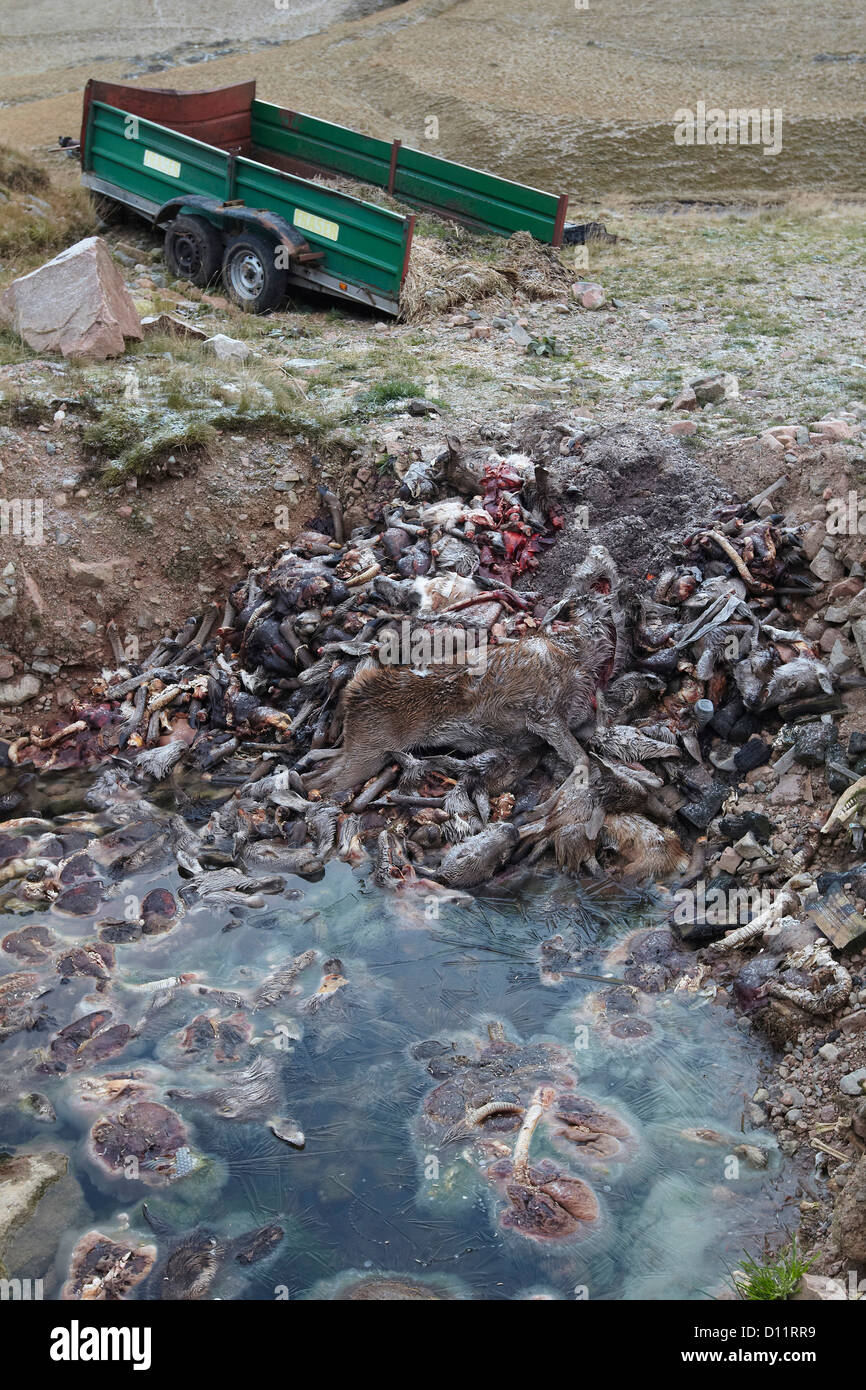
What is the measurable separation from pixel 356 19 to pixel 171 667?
25.0 meters

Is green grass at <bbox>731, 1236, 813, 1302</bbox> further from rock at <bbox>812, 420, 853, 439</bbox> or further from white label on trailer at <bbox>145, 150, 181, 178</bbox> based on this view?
white label on trailer at <bbox>145, 150, 181, 178</bbox>

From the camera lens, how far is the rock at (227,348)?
30.6ft

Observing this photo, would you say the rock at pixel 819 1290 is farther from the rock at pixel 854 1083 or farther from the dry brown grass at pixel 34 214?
the dry brown grass at pixel 34 214

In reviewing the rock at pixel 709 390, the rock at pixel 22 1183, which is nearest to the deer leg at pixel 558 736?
the rock at pixel 22 1183

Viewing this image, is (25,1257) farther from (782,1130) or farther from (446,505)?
(446,505)

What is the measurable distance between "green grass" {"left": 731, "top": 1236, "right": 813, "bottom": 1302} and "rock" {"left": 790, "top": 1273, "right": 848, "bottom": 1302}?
0.08ft

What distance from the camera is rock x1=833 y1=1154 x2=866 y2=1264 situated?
3.83 m

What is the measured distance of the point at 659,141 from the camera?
63.2ft

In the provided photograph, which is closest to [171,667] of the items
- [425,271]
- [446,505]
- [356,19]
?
[446,505]

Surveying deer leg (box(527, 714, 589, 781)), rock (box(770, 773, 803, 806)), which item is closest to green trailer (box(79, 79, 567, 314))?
deer leg (box(527, 714, 589, 781))

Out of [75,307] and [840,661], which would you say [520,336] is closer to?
[75,307]

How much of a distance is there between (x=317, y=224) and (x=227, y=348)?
6.93 ft

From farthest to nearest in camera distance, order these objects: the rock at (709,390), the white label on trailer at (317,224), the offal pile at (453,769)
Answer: the white label on trailer at (317,224), the rock at (709,390), the offal pile at (453,769)

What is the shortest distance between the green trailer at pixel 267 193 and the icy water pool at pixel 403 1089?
7.00 meters
